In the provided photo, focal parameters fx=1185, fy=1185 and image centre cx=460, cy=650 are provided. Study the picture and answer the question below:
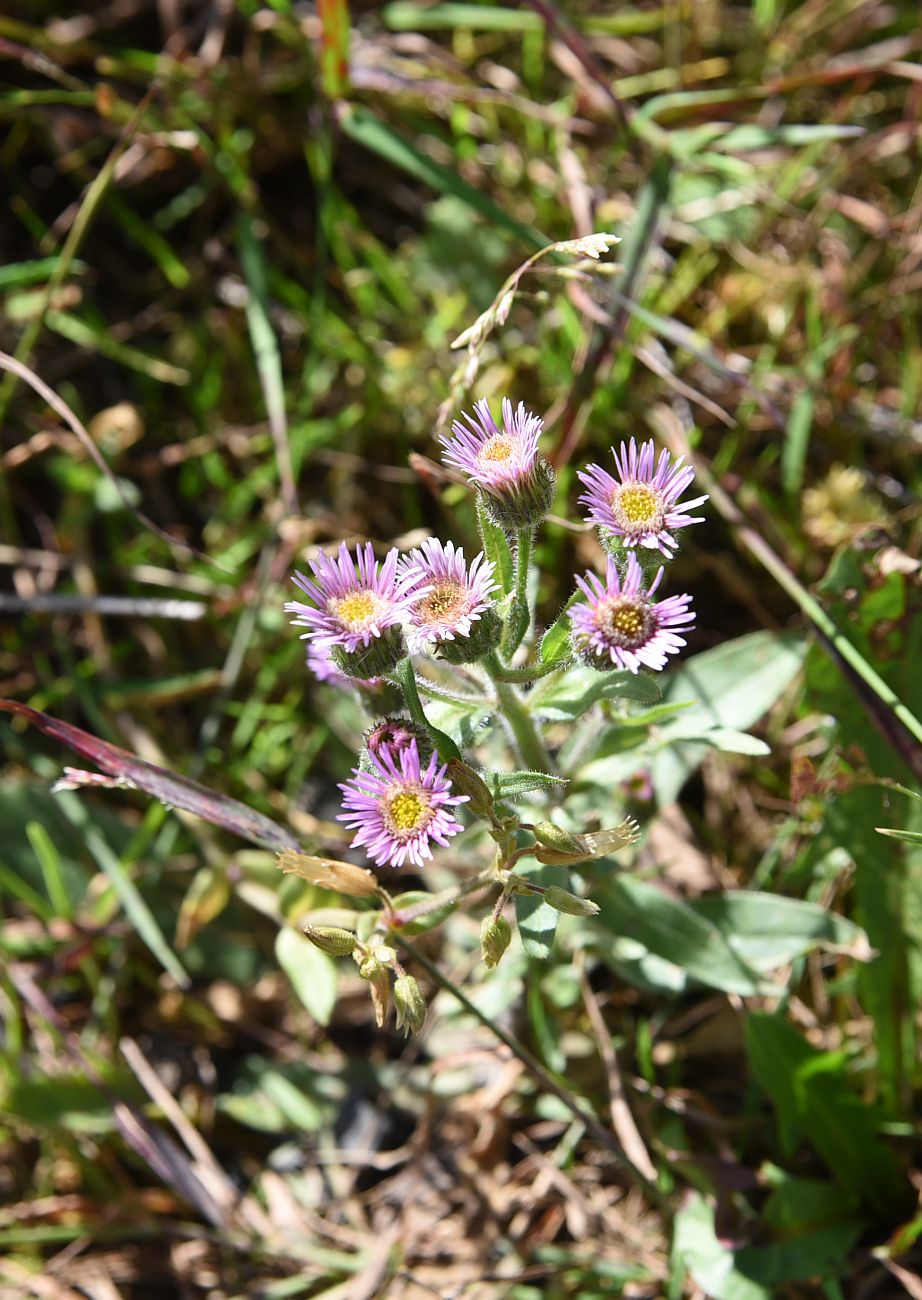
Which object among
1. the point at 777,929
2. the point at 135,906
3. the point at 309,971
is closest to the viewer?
the point at 777,929

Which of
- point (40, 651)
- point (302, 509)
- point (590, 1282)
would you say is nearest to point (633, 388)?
point (302, 509)

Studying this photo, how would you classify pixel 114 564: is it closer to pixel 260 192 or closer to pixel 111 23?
pixel 260 192

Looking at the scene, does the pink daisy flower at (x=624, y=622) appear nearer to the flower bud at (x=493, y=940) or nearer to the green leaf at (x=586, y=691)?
the green leaf at (x=586, y=691)

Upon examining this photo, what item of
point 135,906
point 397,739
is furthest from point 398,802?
point 135,906

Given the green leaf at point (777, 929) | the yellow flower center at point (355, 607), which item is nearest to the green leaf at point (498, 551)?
the yellow flower center at point (355, 607)

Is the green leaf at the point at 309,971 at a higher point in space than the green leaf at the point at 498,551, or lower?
lower

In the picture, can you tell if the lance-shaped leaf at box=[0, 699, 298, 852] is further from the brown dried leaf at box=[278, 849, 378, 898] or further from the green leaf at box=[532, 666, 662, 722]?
the green leaf at box=[532, 666, 662, 722]

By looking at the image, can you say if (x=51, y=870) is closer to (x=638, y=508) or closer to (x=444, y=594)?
(x=444, y=594)
